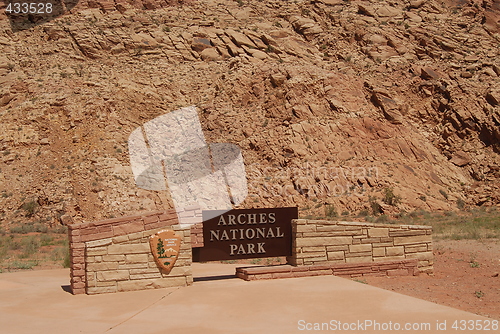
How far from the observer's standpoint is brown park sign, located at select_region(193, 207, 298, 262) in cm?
1225

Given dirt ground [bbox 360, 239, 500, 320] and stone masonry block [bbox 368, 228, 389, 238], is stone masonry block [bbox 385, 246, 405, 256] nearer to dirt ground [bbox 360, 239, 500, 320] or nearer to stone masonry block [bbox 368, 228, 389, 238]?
stone masonry block [bbox 368, 228, 389, 238]

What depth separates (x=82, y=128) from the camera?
32750 mm

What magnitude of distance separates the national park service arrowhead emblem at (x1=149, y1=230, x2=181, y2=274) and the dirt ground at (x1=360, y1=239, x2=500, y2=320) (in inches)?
189

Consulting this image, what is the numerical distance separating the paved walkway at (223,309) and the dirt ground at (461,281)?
112 centimetres

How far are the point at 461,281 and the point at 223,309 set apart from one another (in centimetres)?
664

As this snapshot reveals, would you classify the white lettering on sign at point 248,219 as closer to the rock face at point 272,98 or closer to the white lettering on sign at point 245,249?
the white lettering on sign at point 245,249

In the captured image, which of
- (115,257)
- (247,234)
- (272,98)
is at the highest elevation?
(272,98)

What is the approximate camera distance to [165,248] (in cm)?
1134

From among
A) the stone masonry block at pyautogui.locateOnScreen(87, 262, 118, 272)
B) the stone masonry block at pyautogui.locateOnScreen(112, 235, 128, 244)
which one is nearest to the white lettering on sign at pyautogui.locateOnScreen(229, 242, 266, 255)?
the stone masonry block at pyautogui.locateOnScreen(112, 235, 128, 244)

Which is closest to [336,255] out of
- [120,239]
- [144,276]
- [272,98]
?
[144,276]

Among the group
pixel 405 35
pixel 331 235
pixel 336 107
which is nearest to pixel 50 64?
pixel 336 107

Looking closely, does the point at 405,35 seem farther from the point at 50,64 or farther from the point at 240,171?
the point at 50,64

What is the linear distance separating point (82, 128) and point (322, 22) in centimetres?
2397

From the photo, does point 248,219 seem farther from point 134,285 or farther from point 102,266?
point 102,266
